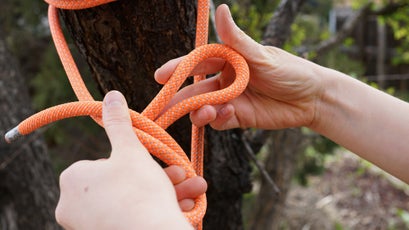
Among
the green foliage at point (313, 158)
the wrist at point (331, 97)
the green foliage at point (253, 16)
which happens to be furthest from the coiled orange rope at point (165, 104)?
the green foliage at point (313, 158)

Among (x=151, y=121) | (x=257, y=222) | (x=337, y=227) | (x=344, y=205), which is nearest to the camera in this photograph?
(x=151, y=121)

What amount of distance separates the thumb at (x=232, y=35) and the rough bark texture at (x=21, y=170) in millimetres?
1144

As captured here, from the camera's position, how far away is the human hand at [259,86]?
0.76 meters

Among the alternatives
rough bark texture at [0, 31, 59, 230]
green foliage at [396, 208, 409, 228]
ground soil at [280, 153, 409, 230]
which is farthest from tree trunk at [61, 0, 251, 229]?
green foliage at [396, 208, 409, 228]

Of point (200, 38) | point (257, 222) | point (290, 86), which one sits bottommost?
point (257, 222)

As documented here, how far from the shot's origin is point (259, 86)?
87cm

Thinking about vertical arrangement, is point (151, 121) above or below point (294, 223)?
above

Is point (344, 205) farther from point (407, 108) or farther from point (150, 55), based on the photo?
point (150, 55)

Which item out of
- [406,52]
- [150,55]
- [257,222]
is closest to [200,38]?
[150,55]

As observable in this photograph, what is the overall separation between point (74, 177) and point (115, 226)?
0.35 ft

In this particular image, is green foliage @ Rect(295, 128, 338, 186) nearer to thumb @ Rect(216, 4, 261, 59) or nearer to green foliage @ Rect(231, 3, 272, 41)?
green foliage @ Rect(231, 3, 272, 41)

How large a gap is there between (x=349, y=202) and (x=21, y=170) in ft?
9.59

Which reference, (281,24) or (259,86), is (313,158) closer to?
(281,24)

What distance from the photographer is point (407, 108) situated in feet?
2.86
